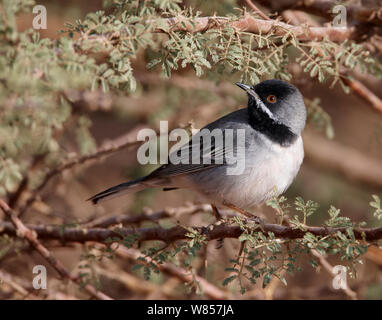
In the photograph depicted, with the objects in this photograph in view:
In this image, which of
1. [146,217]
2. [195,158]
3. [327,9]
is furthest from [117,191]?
[327,9]

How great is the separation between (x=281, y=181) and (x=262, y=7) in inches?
56.9

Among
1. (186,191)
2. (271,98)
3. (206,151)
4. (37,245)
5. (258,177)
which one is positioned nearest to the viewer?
(37,245)

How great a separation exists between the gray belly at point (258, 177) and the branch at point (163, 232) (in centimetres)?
59

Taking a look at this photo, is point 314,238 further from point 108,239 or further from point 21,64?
point 21,64

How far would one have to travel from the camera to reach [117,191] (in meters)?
3.80

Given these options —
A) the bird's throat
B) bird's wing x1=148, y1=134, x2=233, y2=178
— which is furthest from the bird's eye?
bird's wing x1=148, y1=134, x2=233, y2=178

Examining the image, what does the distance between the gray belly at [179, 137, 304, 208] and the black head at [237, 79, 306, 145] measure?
0.10 m

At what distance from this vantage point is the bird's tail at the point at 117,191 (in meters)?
3.74

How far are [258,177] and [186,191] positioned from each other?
186 centimetres

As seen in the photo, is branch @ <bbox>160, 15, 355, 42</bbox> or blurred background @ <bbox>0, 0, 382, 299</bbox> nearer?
branch @ <bbox>160, 15, 355, 42</bbox>

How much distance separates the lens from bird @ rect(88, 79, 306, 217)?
3.50 metres

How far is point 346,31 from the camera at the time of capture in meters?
3.54

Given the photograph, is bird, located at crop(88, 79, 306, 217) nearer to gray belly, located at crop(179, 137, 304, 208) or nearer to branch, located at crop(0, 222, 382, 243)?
gray belly, located at crop(179, 137, 304, 208)

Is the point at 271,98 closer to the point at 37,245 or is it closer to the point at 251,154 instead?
the point at 251,154
